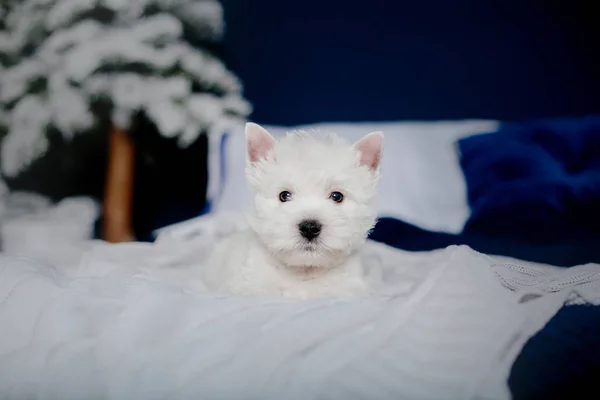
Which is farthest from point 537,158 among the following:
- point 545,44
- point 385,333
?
point 385,333

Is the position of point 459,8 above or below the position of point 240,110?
above

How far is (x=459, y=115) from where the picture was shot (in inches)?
102

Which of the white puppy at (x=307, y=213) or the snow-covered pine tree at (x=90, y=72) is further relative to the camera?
the snow-covered pine tree at (x=90, y=72)

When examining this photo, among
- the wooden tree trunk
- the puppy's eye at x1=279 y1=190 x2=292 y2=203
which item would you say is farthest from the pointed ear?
the wooden tree trunk

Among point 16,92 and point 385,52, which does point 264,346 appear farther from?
point 385,52

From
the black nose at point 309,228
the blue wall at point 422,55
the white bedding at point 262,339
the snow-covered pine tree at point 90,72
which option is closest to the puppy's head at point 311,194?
the black nose at point 309,228

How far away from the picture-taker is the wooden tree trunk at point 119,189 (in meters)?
2.23

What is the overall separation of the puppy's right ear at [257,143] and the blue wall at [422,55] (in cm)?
157

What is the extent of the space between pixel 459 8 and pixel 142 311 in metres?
2.35

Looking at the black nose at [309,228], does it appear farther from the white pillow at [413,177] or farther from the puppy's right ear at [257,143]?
the white pillow at [413,177]

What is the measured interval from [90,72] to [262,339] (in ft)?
5.34

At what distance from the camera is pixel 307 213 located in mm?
995

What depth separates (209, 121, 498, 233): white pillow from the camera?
1.98 metres

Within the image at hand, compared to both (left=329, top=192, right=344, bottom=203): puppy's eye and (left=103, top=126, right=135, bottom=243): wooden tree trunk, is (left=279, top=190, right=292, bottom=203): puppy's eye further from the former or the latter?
(left=103, top=126, right=135, bottom=243): wooden tree trunk
